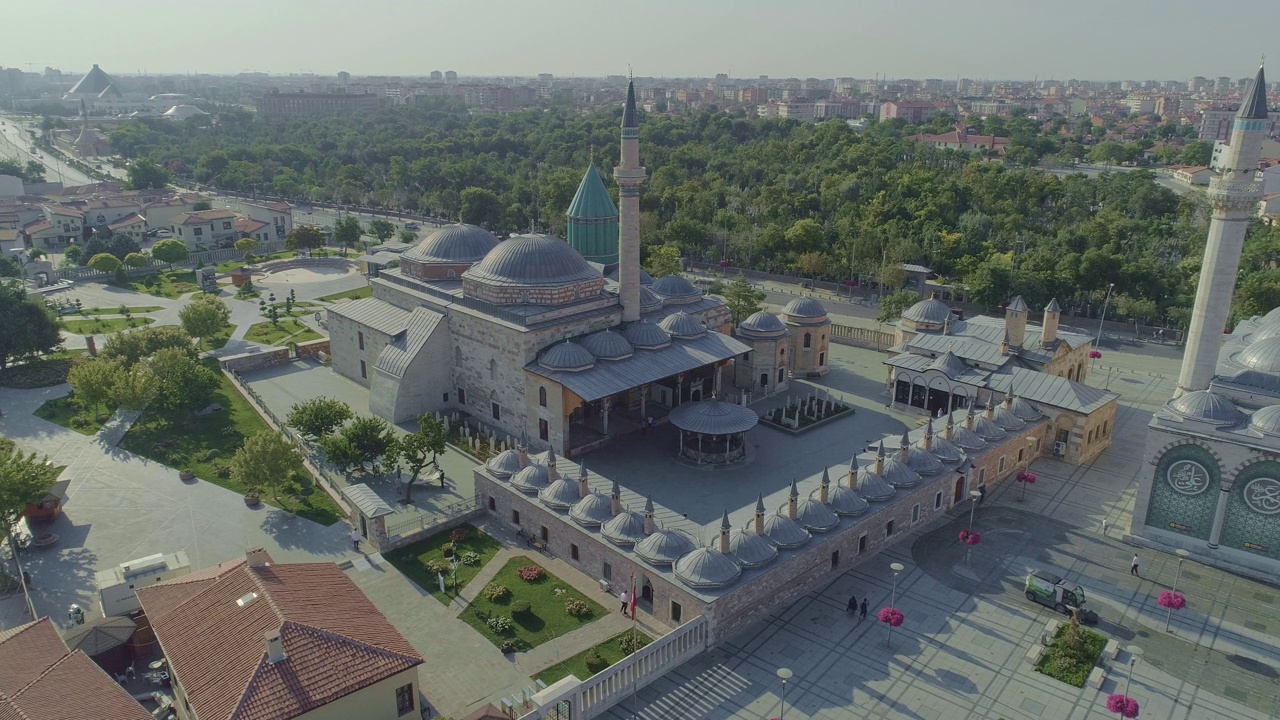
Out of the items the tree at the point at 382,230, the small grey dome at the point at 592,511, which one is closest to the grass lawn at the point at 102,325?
the tree at the point at 382,230

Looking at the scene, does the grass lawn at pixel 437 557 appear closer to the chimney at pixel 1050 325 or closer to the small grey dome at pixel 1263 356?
the chimney at pixel 1050 325

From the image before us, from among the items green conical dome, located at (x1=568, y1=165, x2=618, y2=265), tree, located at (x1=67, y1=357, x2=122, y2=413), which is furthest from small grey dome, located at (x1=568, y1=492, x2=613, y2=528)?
green conical dome, located at (x1=568, y1=165, x2=618, y2=265)

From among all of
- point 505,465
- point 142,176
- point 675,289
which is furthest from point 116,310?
point 142,176

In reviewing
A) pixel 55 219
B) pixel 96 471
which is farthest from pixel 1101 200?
pixel 55 219

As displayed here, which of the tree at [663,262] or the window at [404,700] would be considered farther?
the tree at [663,262]

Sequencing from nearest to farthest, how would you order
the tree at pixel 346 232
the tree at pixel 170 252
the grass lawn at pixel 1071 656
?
the grass lawn at pixel 1071 656 → the tree at pixel 170 252 → the tree at pixel 346 232

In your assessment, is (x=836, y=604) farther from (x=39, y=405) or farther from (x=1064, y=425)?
(x=39, y=405)

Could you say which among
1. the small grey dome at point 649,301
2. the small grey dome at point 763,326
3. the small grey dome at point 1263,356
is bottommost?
the small grey dome at point 763,326
